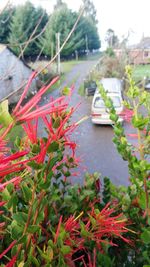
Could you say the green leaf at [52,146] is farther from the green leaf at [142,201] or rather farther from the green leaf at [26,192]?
the green leaf at [142,201]

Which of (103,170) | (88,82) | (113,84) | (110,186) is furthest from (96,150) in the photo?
(88,82)

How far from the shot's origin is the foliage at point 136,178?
1038 millimetres

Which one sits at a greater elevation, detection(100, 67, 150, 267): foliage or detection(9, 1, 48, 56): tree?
detection(9, 1, 48, 56): tree

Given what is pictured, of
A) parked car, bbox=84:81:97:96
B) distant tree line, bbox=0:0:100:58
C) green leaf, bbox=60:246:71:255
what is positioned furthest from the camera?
parked car, bbox=84:81:97:96

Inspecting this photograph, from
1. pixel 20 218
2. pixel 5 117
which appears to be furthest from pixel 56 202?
pixel 5 117

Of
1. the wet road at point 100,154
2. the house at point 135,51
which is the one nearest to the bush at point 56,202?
the house at point 135,51

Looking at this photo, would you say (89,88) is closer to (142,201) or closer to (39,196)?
(142,201)

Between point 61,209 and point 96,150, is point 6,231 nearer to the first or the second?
point 61,209

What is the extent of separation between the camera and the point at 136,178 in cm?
116

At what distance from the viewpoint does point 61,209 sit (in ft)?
4.12

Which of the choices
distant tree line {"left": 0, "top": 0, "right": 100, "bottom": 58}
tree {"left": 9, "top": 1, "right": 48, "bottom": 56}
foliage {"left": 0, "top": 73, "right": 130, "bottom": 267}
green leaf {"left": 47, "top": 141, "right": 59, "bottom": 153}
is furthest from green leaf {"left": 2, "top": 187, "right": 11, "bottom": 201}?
tree {"left": 9, "top": 1, "right": 48, "bottom": 56}

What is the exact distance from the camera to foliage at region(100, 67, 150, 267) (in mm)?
1038

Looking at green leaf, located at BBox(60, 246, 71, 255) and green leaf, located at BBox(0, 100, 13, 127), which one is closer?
green leaf, located at BBox(0, 100, 13, 127)

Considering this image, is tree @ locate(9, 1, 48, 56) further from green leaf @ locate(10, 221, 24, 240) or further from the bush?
green leaf @ locate(10, 221, 24, 240)
